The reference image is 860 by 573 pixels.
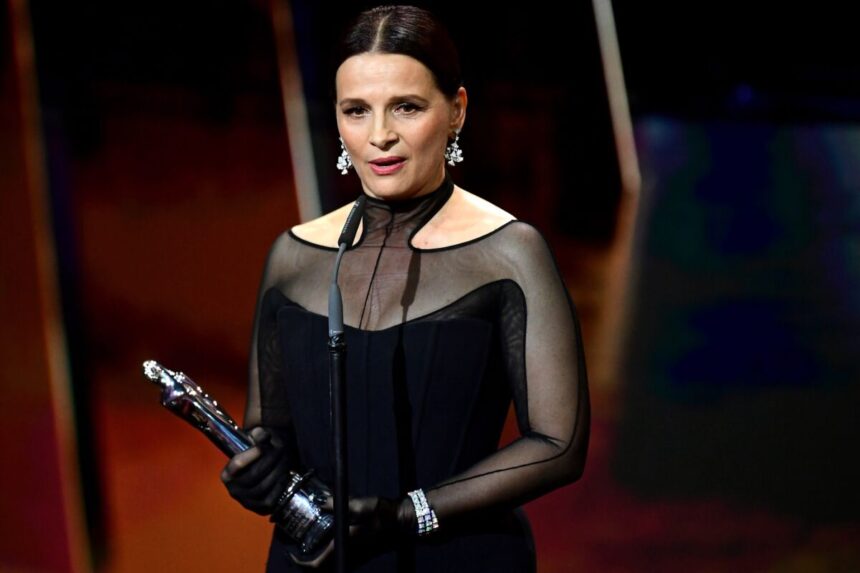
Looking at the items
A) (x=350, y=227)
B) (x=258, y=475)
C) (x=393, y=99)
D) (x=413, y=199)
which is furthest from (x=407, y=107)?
(x=258, y=475)

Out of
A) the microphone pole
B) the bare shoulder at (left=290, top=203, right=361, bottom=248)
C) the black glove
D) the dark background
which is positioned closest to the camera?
the microphone pole

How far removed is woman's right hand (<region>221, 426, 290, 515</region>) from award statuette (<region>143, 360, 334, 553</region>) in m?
0.01

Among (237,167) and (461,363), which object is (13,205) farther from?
(461,363)

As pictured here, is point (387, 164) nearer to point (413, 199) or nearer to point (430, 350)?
point (413, 199)

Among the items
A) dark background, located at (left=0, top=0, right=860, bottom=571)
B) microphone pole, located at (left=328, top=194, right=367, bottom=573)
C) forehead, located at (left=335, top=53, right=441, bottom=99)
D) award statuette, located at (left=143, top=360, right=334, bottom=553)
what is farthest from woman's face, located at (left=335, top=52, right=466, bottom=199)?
dark background, located at (left=0, top=0, right=860, bottom=571)

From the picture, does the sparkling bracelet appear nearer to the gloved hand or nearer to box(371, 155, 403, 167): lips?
the gloved hand

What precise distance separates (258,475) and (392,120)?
1.76 ft

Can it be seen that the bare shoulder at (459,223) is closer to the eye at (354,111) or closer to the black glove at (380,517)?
the eye at (354,111)

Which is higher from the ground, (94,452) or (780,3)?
(780,3)

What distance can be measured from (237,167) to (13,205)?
0.59m

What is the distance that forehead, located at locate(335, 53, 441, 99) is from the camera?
160cm

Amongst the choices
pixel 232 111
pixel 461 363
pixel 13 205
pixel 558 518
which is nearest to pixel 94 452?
pixel 13 205

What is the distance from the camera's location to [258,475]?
1.51m

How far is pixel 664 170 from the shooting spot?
9.79 feet
